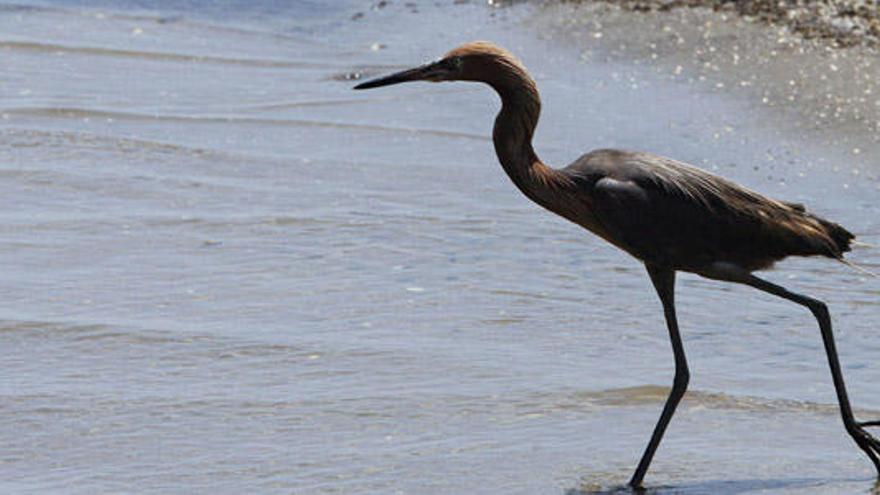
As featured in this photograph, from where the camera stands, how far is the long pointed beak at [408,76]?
5.89 m

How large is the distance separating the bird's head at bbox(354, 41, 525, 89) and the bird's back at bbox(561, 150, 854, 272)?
0.37m

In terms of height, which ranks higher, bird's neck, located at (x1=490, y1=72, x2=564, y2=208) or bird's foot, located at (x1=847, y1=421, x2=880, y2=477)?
bird's neck, located at (x1=490, y1=72, x2=564, y2=208)

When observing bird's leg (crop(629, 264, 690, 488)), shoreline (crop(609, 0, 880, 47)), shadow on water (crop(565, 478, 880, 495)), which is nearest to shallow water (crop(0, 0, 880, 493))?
shadow on water (crop(565, 478, 880, 495))

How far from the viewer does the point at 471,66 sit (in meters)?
6.01

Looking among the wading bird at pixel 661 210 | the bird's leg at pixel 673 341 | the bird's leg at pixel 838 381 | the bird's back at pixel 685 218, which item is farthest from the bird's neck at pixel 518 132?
the bird's leg at pixel 838 381

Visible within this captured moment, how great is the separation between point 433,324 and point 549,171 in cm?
171

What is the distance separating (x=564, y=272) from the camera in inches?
325

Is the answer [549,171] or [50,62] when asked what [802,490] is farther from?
[50,62]

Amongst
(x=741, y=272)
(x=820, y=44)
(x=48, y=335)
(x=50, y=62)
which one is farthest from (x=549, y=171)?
(x=50, y=62)

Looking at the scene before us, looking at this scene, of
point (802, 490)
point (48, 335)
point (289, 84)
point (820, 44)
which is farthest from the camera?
→ point (289, 84)

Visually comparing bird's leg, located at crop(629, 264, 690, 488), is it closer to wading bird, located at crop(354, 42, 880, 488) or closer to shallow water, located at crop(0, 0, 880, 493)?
wading bird, located at crop(354, 42, 880, 488)

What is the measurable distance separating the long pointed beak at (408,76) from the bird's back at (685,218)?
1.66ft

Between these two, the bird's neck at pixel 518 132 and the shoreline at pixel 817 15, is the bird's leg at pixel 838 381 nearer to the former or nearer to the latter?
the bird's neck at pixel 518 132

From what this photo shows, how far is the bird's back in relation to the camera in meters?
5.88
